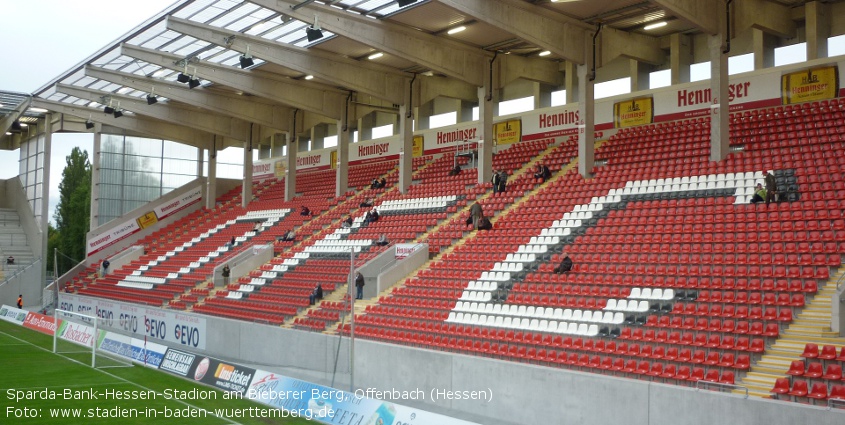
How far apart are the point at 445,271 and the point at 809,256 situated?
10480 mm

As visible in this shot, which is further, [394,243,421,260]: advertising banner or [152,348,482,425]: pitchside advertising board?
[394,243,421,260]: advertising banner

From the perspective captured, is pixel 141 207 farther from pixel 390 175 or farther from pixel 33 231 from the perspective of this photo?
pixel 390 175

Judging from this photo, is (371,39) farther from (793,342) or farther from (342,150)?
(793,342)

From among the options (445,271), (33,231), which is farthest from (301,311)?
(33,231)

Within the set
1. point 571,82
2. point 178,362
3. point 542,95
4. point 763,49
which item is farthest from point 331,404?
point 542,95

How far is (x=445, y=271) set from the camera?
23641 mm

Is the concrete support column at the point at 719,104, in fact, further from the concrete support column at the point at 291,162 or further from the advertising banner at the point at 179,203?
the advertising banner at the point at 179,203

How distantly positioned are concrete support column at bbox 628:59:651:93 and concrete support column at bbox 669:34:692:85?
4.34 ft

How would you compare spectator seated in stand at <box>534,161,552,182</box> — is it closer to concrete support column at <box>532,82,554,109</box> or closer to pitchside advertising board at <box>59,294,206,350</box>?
concrete support column at <box>532,82,554,109</box>

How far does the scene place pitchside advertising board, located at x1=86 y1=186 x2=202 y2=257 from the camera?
44188 millimetres

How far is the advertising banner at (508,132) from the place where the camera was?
33.2m

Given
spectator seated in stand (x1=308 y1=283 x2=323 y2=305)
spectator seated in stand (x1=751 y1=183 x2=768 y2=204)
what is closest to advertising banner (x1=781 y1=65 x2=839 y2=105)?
spectator seated in stand (x1=751 y1=183 x2=768 y2=204)

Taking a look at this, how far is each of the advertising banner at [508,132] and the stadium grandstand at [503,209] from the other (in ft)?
0.61

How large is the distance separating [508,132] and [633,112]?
6.40m
